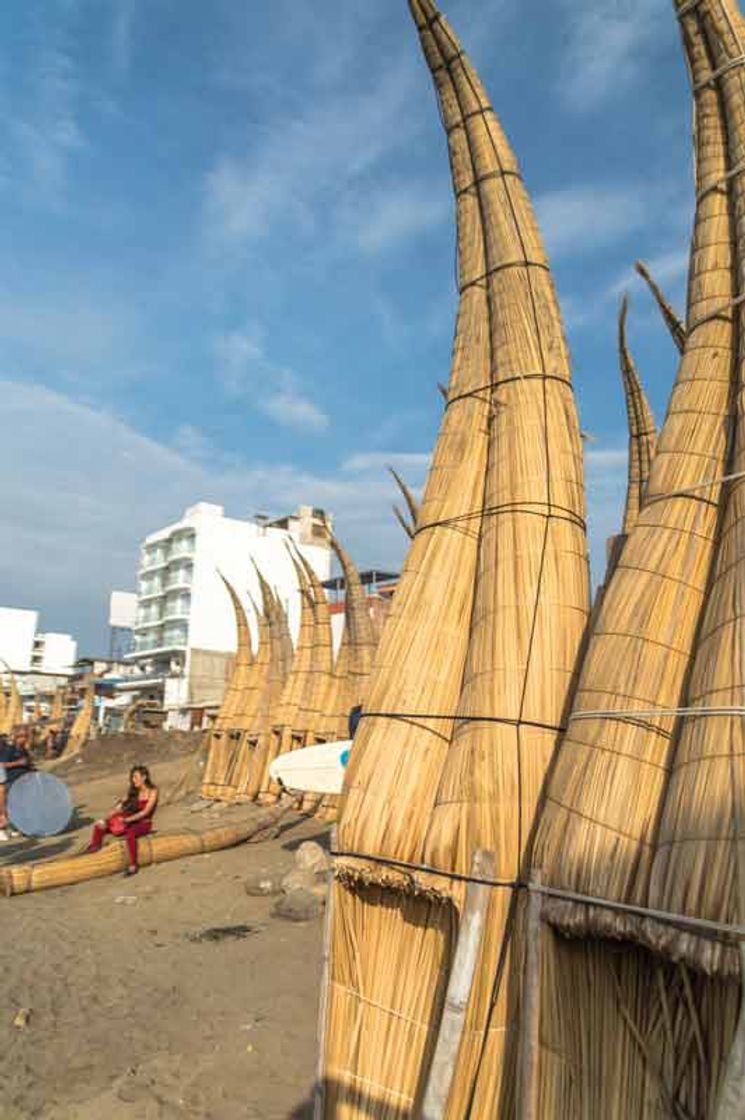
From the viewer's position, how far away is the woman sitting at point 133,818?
980cm

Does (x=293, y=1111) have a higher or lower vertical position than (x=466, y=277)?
lower

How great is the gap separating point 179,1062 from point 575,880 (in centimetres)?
328

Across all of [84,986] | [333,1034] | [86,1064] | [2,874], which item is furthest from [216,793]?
[333,1034]

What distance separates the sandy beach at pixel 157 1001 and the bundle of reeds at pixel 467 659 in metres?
1.50

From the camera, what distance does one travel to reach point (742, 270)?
3.74 meters

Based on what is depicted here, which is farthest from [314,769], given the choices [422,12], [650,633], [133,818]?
[422,12]

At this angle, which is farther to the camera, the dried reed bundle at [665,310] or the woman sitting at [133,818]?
the woman sitting at [133,818]

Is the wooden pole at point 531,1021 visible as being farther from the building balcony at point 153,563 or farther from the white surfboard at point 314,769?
the building balcony at point 153,563

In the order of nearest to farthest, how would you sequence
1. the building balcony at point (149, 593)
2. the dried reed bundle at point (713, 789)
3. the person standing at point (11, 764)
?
the dried reed bundle at point (713, 789)
the person standing at point (11, 764)
the building balcony at point (149, 593)

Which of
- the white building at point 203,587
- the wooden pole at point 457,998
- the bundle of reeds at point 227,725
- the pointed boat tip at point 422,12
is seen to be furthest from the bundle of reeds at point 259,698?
the white building at point 203,587

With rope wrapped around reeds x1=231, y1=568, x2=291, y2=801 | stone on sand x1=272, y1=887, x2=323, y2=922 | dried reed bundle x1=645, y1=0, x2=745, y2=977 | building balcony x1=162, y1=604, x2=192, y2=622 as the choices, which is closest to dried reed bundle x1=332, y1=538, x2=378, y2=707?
rope wrapped around reeds x1=231, y1=568, x2=291, y2=801

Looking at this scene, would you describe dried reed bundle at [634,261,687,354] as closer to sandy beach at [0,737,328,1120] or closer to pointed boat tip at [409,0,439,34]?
pointed boat tip at [409,0,439,34]

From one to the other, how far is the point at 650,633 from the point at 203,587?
165 ft

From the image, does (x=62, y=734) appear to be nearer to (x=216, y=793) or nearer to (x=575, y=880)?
(x=216, y=793)
